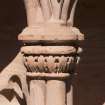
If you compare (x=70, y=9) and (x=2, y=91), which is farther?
(x=2, y=91)

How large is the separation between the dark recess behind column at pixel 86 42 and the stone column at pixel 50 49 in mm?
1100

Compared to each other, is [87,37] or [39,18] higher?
[39,18]

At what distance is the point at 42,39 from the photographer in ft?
10.1

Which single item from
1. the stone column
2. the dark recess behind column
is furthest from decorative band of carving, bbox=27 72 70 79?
the dark recess behind column

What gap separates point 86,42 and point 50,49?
1361 millimetres

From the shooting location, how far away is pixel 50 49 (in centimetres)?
305

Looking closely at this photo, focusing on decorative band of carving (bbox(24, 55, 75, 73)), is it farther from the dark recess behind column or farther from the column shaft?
the dark recess behind column

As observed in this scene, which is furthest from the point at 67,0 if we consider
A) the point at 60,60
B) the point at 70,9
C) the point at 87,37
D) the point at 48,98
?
the point at 87,37

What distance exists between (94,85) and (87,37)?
366 mm

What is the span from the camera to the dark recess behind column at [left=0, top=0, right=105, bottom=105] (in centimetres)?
428

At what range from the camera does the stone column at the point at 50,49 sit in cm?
307

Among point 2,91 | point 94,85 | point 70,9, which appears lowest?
point 94,85

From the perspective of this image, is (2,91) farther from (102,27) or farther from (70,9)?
(102,27)

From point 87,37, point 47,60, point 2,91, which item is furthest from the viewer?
point 87,37
